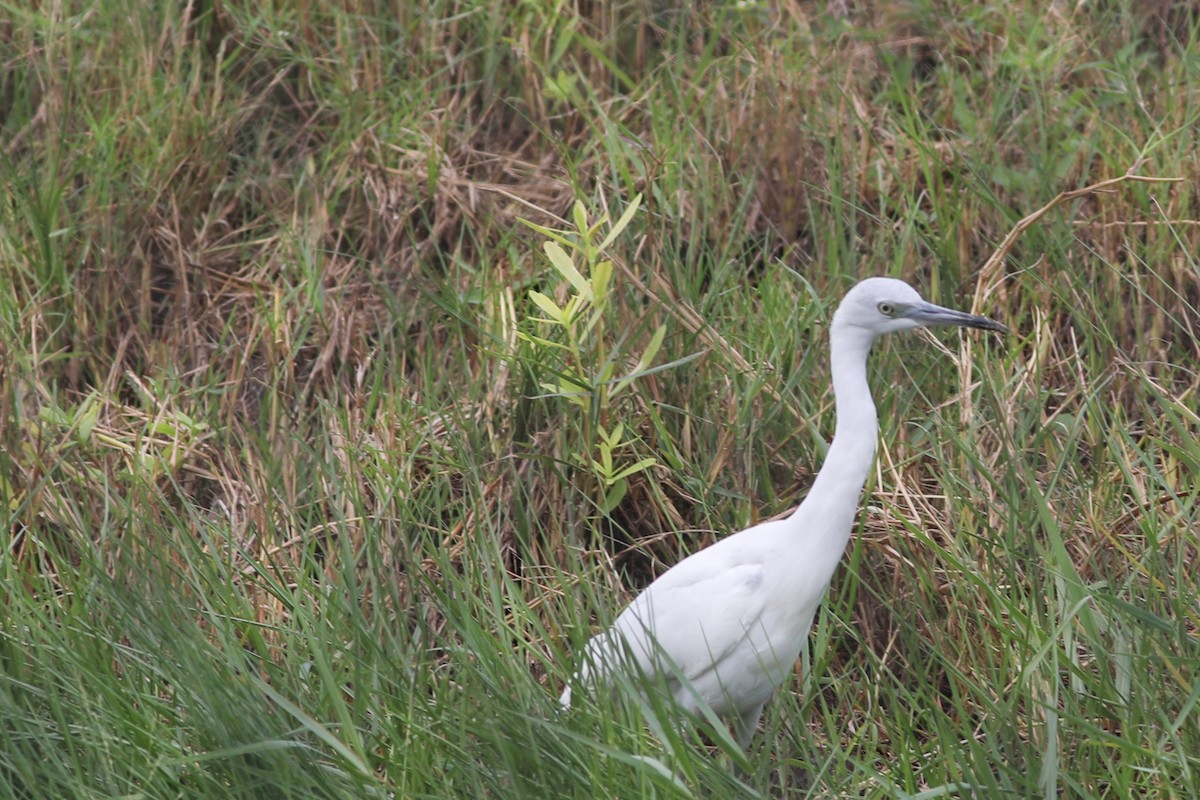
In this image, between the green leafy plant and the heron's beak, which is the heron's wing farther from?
the heron's beak

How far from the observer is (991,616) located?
270cm

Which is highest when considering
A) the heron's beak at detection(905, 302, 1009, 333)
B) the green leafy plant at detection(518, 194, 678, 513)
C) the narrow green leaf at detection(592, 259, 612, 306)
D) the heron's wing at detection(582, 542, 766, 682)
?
the heron's beak at detection(905, 302, 1009, 333)

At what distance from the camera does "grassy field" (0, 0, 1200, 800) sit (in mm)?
2375

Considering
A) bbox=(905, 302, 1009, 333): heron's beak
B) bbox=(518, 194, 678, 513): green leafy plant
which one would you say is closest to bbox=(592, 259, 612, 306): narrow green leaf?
bbox=(518, 194, 678, 513): green leafy plant

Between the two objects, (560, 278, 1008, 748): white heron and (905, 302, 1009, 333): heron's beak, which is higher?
(905, 302, 1009, 333): heron's beak

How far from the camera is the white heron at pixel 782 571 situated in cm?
255

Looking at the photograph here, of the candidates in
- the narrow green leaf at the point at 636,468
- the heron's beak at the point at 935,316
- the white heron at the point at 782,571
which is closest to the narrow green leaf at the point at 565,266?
the narrow green leaf at the point at 636,468

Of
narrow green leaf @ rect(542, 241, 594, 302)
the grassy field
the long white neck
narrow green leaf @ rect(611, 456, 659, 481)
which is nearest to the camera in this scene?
the grassy field

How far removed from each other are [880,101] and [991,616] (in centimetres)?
211

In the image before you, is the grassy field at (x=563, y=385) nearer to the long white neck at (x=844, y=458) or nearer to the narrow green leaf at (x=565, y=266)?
the narrow green leaf at (x=565, y=266)

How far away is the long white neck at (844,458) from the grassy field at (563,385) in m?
0.27

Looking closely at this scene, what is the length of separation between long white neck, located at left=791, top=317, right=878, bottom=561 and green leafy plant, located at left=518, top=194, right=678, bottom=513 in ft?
1.51

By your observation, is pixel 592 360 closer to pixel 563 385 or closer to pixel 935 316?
pixel 563 385

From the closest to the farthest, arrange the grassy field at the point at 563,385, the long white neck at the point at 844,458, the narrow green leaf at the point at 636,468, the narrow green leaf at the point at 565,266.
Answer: the grassy field at the point at 563,385
the long white neck at the point at 844,458
the narrow green leaf at the point at 565,266
the narrow green leaf at the point at 636,468
